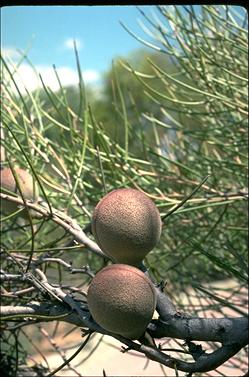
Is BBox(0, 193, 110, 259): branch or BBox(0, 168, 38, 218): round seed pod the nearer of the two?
BBox(0, 193, 110, 259): branch

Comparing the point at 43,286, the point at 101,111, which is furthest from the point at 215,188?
the point at 101,111

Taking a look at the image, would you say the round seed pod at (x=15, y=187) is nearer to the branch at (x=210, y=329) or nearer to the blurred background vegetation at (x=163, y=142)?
the blurred background vegetation at (x=163, y=142)

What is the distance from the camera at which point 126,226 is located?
0.45 metres

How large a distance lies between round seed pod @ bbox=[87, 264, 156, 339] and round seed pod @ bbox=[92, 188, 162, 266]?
19 millimetres

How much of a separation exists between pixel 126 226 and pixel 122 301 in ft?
0.17

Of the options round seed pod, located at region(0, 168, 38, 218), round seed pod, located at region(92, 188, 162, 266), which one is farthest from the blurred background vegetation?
round seed pod, located at region(92, 188, 162, 266)

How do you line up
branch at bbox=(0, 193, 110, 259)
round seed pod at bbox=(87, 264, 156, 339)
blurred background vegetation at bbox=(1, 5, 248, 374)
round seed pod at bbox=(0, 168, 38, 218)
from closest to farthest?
round seed pod at bbox=(87, 264, 156, 339)
branch at bbox=(0, 193, 110, 259)
round seed pod at bbox=(0, 168, 38, 218)
blurred background vegetation at bbox=(1, 5, 248, 374)

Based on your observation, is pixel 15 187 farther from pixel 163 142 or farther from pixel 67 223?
pixel 163 142

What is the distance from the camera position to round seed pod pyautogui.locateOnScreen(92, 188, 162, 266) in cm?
45

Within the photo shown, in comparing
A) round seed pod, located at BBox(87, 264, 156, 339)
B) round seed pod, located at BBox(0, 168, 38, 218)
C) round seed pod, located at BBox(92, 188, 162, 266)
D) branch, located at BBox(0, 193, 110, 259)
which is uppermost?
round seed pod, located at BBox(0, 168, 38, 218)

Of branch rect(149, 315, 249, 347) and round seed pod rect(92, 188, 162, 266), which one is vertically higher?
round seed pod rect(92, 188, 162, 266)

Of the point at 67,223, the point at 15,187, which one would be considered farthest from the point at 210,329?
the point at 15,187

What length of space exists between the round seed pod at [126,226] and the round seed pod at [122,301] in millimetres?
19

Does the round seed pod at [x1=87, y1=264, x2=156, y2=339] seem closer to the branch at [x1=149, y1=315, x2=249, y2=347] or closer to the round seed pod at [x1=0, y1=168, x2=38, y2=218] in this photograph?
the branch at [x1=149, y1=315, x2=249, y2=347]
